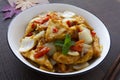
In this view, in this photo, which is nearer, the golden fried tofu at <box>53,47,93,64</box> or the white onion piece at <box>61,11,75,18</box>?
the golden fried tofu at <box>53,47,93,64</box>

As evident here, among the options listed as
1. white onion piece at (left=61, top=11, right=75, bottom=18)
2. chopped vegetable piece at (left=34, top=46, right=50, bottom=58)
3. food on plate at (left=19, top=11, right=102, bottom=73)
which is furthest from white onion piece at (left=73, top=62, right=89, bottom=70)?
white onion piece at (left=61, top=11, right=75, bottom=18)

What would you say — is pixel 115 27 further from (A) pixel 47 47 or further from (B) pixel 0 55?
(B) pixel 0 55

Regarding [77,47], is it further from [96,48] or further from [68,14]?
[68,14]

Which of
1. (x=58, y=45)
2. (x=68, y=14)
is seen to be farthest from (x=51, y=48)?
(x=68, y=14)

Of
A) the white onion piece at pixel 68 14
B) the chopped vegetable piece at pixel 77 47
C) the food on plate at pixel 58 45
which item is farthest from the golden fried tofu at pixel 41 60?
the white onion piece at pixel 68 14

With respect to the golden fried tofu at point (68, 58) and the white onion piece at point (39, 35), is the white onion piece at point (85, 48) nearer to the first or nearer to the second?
the golden fried tofu at point (68, 58)

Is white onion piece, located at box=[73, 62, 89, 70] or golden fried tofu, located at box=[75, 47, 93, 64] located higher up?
golden fried tofu, located at box=[75, 47, 93, 64]

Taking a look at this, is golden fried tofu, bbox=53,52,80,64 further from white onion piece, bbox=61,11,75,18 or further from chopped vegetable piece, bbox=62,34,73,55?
white onion piece, bbox=61,11,75,18
